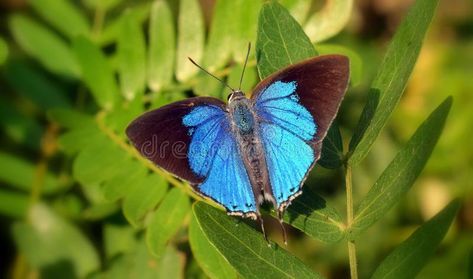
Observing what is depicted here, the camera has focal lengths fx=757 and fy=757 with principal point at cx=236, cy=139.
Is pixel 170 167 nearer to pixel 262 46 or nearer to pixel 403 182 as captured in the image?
pixel 262 46

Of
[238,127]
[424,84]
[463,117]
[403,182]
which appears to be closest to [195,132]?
[238,127]

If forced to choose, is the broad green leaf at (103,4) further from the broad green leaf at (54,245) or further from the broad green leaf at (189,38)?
the broad green leaf at (54,245)

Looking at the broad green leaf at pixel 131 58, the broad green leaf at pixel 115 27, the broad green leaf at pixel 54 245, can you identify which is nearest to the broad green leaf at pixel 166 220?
the broad green leaf at pixel 131 58

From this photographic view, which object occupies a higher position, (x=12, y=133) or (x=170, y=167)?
(x=170, y=167)

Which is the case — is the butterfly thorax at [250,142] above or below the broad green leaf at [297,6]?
below

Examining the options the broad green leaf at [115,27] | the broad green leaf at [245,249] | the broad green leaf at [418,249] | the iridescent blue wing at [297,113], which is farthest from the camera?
the broad green leaf at [115,27]

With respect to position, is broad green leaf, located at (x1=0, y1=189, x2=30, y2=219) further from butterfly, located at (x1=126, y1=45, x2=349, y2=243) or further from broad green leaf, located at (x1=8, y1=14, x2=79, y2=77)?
butterfly, located at (x1=126, y1=45, x2=349, y2=243)
